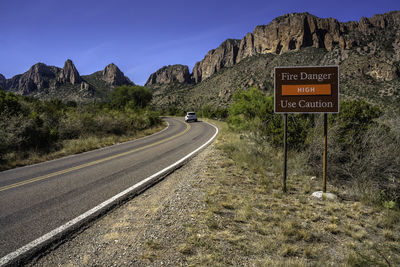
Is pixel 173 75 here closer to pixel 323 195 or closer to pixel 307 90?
pixel 307 90

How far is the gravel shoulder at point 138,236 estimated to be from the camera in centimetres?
257

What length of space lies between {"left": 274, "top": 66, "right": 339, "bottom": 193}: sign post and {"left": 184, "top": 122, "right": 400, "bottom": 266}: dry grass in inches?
26.9

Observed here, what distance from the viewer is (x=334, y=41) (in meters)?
86.2

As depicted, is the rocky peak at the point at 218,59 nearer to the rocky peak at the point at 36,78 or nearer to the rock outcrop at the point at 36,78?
the rock outcrop at the point at 36,78

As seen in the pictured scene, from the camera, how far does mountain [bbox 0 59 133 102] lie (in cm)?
9644

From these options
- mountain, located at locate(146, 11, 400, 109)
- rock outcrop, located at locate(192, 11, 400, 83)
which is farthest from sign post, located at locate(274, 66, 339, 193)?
rock outcrop, located at locate(192, 11, 400, 83)

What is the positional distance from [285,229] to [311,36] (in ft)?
→ 395

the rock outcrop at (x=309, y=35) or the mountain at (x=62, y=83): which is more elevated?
the rock outcrop at (x=309, y=35)

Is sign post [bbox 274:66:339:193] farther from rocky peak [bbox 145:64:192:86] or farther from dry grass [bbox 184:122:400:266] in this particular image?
rocky peak [bbox 145:64:192:86]

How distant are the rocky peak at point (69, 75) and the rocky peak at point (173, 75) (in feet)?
225

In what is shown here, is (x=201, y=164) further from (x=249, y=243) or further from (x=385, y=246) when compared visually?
(x=385, y=246)

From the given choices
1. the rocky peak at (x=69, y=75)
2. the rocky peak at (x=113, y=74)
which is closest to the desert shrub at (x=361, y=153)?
the rocky peak at (x=69, y=75)

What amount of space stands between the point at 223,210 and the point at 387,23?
12485cm

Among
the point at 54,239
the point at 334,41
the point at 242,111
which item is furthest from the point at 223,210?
the point at 334,41
